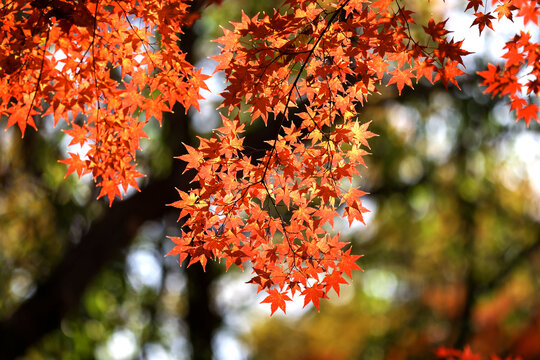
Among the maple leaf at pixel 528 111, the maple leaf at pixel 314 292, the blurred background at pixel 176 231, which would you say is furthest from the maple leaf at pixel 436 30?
the blurred background at pixel 176 231

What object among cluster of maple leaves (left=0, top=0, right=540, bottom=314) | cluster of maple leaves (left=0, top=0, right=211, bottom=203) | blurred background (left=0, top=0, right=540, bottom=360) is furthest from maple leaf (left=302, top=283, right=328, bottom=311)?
blurred background (left=0, top=0, right=540, bottom=360)

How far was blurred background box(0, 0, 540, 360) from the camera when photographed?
15.7 ft

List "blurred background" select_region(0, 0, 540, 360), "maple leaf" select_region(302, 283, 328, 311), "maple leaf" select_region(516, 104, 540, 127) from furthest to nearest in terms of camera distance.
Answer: "blurred background" select_region(0, 0, 540, 360) < "maple leaf" select_region(516, 104, 540, 127) < "maple leaf" select_region(302, 283, 328, 311)

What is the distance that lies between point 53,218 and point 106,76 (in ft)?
14.6

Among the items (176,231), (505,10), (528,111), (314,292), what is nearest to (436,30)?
(505,10)

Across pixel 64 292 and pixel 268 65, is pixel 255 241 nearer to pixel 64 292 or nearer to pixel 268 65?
pixel 268 65

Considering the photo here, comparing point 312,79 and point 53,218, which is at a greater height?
point 53,218

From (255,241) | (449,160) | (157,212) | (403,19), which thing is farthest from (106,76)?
(449,160)

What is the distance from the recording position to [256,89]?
1.79 meters

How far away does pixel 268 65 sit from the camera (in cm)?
178

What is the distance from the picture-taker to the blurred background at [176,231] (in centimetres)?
479

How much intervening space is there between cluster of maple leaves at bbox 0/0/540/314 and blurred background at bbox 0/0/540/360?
2.48m

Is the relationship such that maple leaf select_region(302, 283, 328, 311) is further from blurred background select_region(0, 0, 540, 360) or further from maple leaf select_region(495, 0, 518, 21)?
blurred background select_region(0, 0, 540, 360)

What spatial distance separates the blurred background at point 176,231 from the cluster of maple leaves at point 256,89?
8.15 feet
